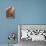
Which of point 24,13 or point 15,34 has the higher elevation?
point 24,13

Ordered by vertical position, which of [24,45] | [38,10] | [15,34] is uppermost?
[38,10]

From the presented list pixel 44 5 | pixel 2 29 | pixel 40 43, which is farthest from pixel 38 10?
pixel 2 29

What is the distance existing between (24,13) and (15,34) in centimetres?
55

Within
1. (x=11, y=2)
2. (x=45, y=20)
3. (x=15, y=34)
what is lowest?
(x=15, y=34)

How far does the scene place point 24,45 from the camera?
9.82 feet

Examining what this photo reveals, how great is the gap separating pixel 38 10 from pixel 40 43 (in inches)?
30.9

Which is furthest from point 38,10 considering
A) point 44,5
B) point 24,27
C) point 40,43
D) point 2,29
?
point 2,29

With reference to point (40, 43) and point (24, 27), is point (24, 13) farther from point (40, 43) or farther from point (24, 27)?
point (40, 43)

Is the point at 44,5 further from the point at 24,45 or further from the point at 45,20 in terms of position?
the point at 24,45

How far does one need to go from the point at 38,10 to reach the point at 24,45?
0.90m

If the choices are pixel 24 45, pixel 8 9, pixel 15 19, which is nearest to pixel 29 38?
pixel 24 45

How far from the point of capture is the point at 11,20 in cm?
313

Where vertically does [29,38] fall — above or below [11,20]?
below

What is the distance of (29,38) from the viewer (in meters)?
3.01
